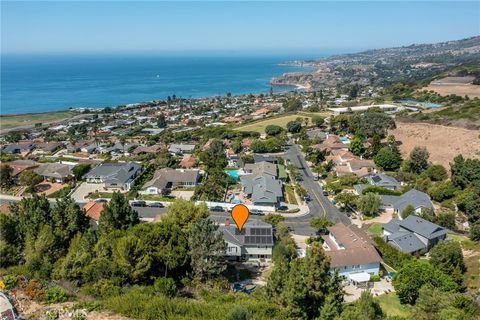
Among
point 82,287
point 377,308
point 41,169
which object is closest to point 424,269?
point 377,308

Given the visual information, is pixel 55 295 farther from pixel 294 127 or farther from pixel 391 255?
pixel 294 127

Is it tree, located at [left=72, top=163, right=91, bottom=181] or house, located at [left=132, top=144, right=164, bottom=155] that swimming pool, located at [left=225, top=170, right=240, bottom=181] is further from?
tree, located at [left=72, top=163, right=91, bottom=181]

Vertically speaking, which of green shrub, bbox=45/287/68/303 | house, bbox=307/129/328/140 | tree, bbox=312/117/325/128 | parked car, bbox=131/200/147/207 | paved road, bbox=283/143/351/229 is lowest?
paved road, bbox=283/143/351/229

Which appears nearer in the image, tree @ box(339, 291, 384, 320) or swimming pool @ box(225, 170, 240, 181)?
tree @ box(339, 291, 384, 320)

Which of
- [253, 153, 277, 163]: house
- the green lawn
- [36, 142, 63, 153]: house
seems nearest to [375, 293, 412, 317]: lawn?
the green lawn

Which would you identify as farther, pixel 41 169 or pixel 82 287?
pixel 41 169

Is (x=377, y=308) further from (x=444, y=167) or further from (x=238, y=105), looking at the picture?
(x=238, y=105)
